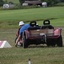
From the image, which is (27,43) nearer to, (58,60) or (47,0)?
(58,60)

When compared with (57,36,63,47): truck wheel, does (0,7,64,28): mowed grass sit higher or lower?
lower

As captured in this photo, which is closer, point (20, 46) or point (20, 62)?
point (20, 62)

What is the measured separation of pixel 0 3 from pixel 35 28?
382 feet

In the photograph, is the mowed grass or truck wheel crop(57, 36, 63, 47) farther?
the mowed grass

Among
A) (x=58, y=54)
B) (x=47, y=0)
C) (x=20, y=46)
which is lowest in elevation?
(x=47, y=0)

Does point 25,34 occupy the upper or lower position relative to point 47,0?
upper

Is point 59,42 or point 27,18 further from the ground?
point 59,42

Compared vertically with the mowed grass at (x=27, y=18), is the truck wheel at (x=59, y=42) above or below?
above

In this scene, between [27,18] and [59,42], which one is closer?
[59,42]

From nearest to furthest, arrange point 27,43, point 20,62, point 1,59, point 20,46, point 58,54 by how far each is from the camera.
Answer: point 20,62
point 1,59
point 58,54
point 27,43
point 20,46

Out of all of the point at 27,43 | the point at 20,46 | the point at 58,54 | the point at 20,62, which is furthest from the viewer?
the point at 20,46

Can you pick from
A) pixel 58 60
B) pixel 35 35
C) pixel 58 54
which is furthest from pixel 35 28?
pixel 58 60

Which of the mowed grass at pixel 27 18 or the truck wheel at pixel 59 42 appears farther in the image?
the mowed grass at pixel 27 18

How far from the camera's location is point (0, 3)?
13225 cm
